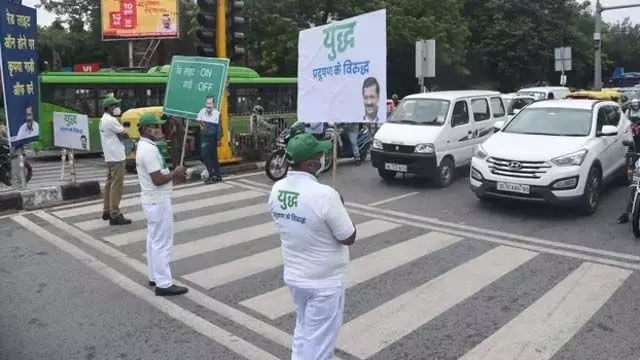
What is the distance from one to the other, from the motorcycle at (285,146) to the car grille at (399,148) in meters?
1.02

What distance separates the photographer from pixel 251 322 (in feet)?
18.1

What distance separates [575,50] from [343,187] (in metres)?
40.9

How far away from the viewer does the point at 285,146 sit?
11773mm

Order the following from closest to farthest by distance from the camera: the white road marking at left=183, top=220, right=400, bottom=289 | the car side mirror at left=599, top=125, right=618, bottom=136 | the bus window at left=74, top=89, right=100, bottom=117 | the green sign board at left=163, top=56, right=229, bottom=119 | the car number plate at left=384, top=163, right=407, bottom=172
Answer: the white road marking at left=183, top=220, right=400, bottom=289 → the green sign board at left=163, top=56, right=229, bottom=119 → the car side mirror at left=599, top=125, right=618, bottom=136 → the car number plate at left=384, top=163, right=407, bottom=172 → the bus window at left=74, top=89, right=100, bottom=117

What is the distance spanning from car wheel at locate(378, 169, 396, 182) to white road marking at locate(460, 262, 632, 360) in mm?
5870

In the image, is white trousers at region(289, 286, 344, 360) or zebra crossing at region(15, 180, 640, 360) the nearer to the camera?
white trousers at region(289, 286, 344, 360)

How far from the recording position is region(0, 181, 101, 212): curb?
10.5 metres

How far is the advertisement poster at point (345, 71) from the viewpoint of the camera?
5785 mm

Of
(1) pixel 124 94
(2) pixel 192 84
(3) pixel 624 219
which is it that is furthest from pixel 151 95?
(3) pixel 624 219

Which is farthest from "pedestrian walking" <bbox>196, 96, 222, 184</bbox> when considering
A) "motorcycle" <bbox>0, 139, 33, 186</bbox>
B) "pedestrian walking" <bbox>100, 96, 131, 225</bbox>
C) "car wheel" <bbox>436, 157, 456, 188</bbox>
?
"car wheel" <bbox>436, 157, 456, 188</bbox>

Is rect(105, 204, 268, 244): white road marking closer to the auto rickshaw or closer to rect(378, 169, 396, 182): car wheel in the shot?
Result: rect(378, 169, 396, 182): car wheel

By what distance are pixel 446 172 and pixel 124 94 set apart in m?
11.7

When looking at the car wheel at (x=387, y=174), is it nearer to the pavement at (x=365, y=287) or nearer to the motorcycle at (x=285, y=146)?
the motorcycle at (x=285, y=146)

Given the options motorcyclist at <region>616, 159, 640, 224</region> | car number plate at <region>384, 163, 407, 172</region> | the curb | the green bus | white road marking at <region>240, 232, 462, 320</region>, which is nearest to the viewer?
white road marking at <region>240, 232, 462, 320</region>
